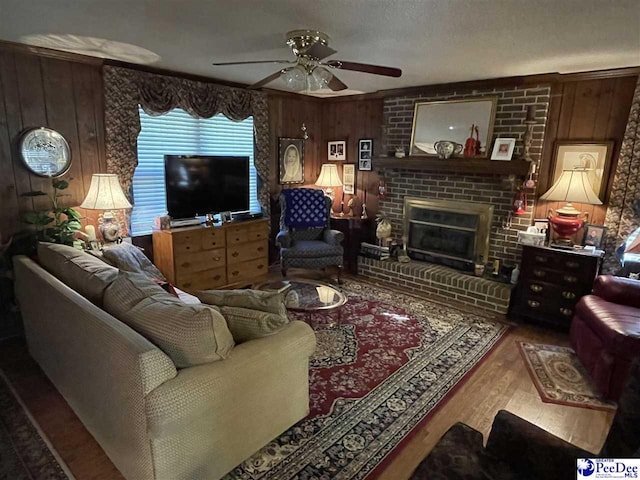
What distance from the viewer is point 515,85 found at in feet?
13.0

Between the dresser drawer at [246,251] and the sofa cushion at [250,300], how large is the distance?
238cm

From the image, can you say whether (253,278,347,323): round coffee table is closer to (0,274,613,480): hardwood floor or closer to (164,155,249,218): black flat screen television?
(0,274,613,480): hardwood floor

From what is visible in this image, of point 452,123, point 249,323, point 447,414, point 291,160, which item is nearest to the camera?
point 249,323

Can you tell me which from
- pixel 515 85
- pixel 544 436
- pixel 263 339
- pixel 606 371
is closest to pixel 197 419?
pixel 263 339

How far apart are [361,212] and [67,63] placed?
3.65m

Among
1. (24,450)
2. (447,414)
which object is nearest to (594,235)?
(447,414)

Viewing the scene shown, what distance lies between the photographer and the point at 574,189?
11.4ft

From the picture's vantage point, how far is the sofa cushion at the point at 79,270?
6.79 ft

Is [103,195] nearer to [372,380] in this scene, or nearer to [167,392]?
[167,392]

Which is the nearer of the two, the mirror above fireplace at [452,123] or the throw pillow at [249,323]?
the throw pillow at [249,323]

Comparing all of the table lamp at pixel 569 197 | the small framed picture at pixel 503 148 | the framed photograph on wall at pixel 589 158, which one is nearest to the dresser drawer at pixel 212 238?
the small framed picture at pixel 503 148

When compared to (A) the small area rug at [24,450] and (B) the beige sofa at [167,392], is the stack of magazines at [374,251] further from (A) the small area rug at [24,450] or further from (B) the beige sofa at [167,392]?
Answer: (A) the small area rug at [24,450]

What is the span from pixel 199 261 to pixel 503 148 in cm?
340

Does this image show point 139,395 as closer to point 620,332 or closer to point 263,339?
point 263,339
